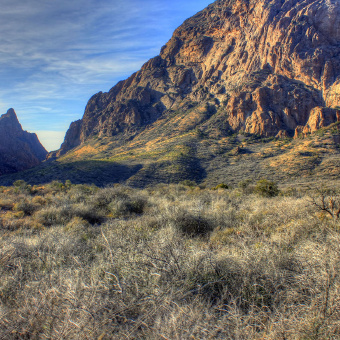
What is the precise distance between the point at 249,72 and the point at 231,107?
17.0 m

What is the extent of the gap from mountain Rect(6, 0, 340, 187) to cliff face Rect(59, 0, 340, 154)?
1.10 feet

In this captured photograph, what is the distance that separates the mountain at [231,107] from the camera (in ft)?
129

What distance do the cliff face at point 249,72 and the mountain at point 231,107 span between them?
0.34m

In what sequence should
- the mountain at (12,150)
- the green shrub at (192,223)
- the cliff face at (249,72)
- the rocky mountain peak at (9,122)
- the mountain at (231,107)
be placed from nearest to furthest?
the green shrub at (192,223) → the mountain at (231,107) → the cliff face at (249,72) → the mountain at (12,150) → the rocky mountain peak at (9,122)

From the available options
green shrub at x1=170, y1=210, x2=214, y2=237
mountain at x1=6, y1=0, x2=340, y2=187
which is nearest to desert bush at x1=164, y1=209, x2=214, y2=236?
green shrub at x1=170, y1=210, x2=214, y2=237

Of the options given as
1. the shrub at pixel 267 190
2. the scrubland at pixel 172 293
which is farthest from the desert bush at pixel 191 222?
the shrub at pixel 267 190

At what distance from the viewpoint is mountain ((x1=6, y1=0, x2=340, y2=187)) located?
39375mm

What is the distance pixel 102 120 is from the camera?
107 meters

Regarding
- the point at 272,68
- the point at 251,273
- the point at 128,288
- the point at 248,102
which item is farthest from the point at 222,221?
the point at 272,68

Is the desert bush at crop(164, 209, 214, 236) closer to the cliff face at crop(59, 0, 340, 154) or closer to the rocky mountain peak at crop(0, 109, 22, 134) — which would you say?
the cliff face at crop(59, 0, 340, 154)

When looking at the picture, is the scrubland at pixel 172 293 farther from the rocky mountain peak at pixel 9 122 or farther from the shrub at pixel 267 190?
the rocky mountain peak at pixel 9 122

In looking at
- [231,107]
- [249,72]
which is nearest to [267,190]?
[231,107]

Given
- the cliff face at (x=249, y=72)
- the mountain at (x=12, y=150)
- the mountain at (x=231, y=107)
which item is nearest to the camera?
the mountain at (x=231, y=107)

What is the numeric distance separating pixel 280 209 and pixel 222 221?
6.08 ft
